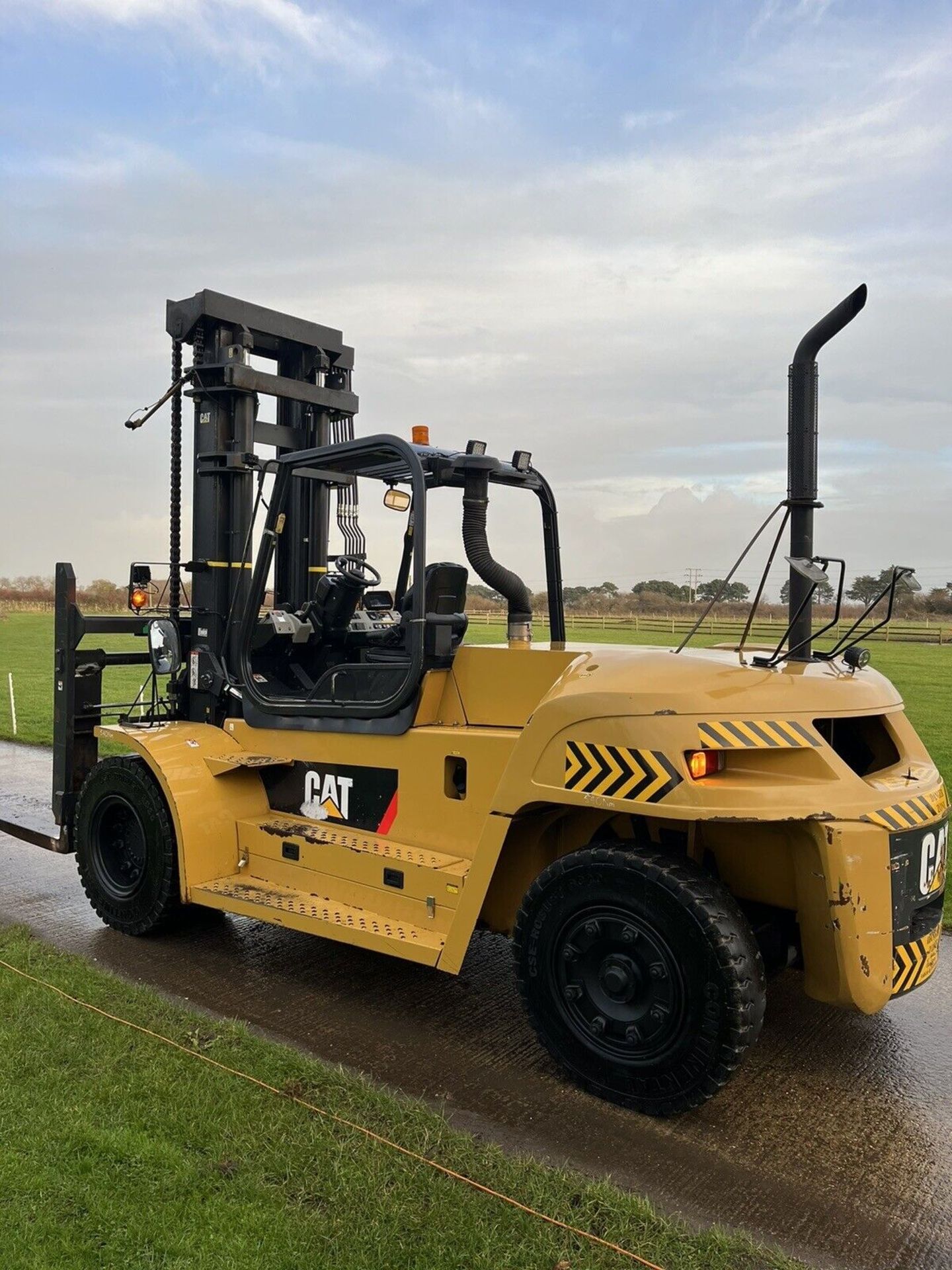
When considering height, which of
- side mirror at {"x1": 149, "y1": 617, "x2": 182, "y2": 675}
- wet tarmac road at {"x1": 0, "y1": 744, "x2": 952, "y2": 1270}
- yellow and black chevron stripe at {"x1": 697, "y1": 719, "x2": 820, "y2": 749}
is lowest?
wet tarmac road at {"x1": 0, "y1": 744, "x2": 952, "y2": 1270}

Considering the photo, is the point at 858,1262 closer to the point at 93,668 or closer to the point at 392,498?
the point at 392,498

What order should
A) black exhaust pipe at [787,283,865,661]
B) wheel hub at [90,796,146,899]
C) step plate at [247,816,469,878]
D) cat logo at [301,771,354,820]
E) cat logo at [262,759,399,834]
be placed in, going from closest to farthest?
1. black exhaust pipe at [787,283,865,661]
2. step plate at [247,816,469,878]
3. cat logo at [262,759,399,834]
4. cat logo at [301,771,354,820]
5. wheel hub at [90,796,146,899]

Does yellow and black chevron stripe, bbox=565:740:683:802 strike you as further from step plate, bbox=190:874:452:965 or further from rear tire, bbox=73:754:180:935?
rear tire, bbox=73:754:180:935

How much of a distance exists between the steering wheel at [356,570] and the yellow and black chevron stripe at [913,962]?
10.8 ft

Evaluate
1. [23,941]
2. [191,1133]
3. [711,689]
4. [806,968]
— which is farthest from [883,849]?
[23,941]

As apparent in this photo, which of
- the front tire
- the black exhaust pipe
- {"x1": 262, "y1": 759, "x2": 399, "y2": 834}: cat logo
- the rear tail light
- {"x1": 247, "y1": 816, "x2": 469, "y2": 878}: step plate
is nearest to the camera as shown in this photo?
the front tire

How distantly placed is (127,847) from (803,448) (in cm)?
441

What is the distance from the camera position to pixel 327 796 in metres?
5.45

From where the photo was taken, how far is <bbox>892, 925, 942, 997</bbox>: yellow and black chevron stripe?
3.89 meters

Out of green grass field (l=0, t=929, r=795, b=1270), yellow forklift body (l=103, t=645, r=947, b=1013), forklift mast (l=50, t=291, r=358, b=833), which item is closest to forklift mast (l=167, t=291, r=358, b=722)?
forklift mast (l=50, t=291, r=358, b=833)

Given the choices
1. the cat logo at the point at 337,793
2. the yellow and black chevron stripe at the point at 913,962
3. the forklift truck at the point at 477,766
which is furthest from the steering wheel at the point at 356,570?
the yellow and black chevron stripe at the point at 913,962

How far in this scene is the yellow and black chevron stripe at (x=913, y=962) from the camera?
3.89m

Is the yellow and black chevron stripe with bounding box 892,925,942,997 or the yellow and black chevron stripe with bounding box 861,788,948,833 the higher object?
the yellow and black chevron stripe with bounding box 861,788,948,833

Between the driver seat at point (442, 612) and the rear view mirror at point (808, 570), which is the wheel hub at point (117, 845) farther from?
the rear view mirror at point (808, 570)
